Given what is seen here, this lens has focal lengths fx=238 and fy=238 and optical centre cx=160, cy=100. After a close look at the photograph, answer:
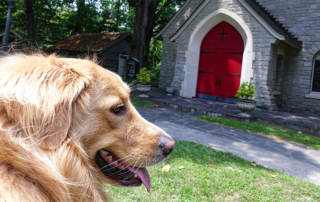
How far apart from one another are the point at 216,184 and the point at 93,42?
19061 millimetres

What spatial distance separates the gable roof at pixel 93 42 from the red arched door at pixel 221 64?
8759 mm

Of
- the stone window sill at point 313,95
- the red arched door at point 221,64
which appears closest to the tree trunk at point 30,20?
the red arched door at point 221,64

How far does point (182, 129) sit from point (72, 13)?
2465 cm

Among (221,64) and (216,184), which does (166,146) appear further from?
(221,64)

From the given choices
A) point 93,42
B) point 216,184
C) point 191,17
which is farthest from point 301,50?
point 93,42

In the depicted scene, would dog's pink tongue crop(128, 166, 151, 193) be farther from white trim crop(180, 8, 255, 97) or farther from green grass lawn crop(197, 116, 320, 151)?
white trim crop(180, 8, 255, 97)

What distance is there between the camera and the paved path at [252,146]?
482 centimetres

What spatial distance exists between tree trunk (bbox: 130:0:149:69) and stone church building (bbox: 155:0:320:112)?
4.47 meters

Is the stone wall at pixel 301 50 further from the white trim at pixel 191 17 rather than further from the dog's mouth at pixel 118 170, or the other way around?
the dog's mouth at pixel 118 170

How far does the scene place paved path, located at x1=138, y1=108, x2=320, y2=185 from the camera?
4.82m

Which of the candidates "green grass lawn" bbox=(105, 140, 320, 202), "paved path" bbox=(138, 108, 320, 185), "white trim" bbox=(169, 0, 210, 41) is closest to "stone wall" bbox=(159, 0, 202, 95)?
"white trim" bbox=(169, 0, 210, 41)

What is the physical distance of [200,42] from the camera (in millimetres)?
13836

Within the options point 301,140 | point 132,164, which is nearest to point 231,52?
point 301,140

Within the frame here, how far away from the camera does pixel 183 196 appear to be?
3068 millimetres
